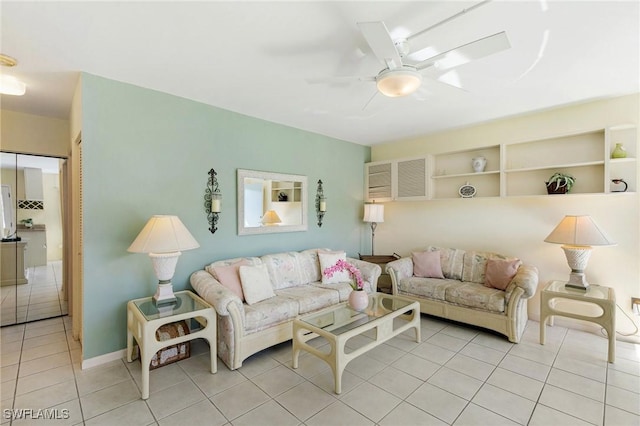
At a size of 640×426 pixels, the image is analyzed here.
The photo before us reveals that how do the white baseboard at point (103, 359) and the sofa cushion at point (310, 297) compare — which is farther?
the sofa cushion at point (310, 297)

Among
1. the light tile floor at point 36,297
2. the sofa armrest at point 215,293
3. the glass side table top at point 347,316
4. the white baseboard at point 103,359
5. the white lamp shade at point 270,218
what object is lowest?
the white baseboard at point 103,359

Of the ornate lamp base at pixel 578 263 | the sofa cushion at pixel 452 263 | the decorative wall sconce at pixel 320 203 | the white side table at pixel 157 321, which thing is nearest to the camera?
the white side table at pixel 157 321

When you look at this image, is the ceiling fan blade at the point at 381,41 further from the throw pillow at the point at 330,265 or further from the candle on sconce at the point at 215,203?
the throw pillow at the point at 330,265

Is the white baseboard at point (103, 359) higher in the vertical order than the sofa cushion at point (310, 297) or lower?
lower

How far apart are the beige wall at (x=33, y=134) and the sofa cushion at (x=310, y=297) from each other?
3.36 metres

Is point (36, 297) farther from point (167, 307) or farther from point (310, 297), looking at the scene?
point (310, 297)

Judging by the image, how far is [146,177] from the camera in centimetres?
285

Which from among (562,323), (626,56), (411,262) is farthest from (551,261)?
(626,56)

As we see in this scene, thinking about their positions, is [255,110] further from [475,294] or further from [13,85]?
[475,294]

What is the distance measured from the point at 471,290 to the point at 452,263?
0.61 metres

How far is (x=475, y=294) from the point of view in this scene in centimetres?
326

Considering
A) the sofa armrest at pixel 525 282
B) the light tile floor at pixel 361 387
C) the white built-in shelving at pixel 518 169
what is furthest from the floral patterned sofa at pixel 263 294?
the white built-in shelving at pixel 518 169

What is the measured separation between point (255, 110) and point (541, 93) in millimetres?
3077

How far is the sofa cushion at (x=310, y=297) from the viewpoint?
303 centimetres
